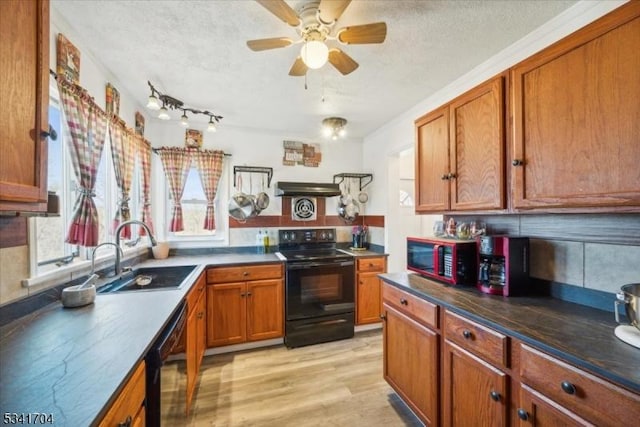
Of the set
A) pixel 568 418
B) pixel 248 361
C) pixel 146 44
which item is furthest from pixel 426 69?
pixel 248 361

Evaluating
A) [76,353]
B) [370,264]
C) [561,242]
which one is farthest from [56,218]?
[561,242]

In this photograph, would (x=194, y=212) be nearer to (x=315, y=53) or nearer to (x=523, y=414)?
(x=315, y=53)

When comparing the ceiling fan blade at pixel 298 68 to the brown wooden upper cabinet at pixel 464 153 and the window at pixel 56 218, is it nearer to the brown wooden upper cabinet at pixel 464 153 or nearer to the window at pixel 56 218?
the brown wooden upper cabinet at pixel 464 153

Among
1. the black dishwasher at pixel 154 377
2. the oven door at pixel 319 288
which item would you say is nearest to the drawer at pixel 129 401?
the black dishwasher at pixel 154 377

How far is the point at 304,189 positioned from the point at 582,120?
240 centimetres

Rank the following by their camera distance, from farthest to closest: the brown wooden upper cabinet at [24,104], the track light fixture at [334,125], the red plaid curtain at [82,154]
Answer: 1. the track light fixture at [334,125]
2. the red plaid curtain at [82,154]
3. the brown wooden upper cabinet at [24,104]

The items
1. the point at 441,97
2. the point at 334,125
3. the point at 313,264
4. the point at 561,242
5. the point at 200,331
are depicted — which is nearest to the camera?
the point at 561,242

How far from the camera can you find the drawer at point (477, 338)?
111 cm

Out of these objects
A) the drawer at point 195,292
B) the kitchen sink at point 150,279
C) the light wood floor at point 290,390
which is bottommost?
the light wood floor at point 290,390

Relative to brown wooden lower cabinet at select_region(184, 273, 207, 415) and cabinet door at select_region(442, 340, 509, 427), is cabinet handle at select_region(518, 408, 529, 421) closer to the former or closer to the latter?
cabinet door at select_region(442, 340, 509, 427)

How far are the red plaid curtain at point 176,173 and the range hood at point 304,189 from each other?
1.11 m

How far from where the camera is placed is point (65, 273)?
150 cm

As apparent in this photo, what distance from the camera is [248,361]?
8.16 feet

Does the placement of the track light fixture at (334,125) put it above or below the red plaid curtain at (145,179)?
above
